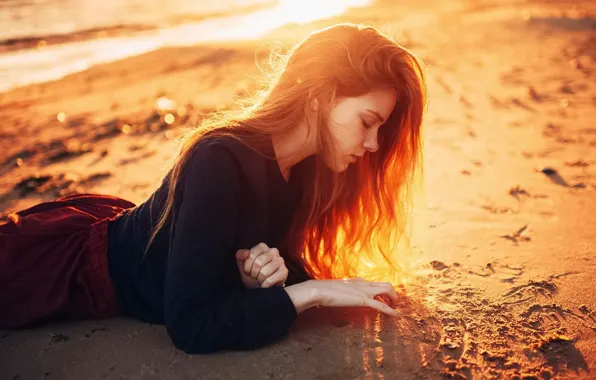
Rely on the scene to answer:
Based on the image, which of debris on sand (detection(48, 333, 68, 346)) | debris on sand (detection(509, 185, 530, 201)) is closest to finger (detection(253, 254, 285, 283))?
debris on sand (detection(48, 333, 68, 346))

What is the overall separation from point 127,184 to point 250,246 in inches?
105

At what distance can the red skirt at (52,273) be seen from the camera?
254 cm

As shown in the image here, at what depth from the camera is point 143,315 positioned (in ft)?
8.48

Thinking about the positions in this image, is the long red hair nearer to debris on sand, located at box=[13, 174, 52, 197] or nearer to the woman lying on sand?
the woman lying on sand

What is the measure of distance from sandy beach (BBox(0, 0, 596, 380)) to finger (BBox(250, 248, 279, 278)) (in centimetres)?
34

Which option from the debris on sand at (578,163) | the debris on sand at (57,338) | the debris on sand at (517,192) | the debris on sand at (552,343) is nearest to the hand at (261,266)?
the debris on sand at (57,338)

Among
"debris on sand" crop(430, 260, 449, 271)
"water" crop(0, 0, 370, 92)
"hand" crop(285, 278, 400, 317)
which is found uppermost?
Result: "water" crop(0, 0, 370, 92)

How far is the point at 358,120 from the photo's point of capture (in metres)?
2.38

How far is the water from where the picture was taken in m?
11.2

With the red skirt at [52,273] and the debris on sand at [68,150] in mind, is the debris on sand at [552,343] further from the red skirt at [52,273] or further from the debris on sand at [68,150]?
the debris on sand at [68,150]

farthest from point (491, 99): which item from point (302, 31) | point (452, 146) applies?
Result: point (302, 31)

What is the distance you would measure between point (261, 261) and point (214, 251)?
0.24 metres

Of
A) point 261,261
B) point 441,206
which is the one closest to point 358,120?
point 261,261

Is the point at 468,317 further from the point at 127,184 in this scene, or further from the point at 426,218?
the point at 127,184
